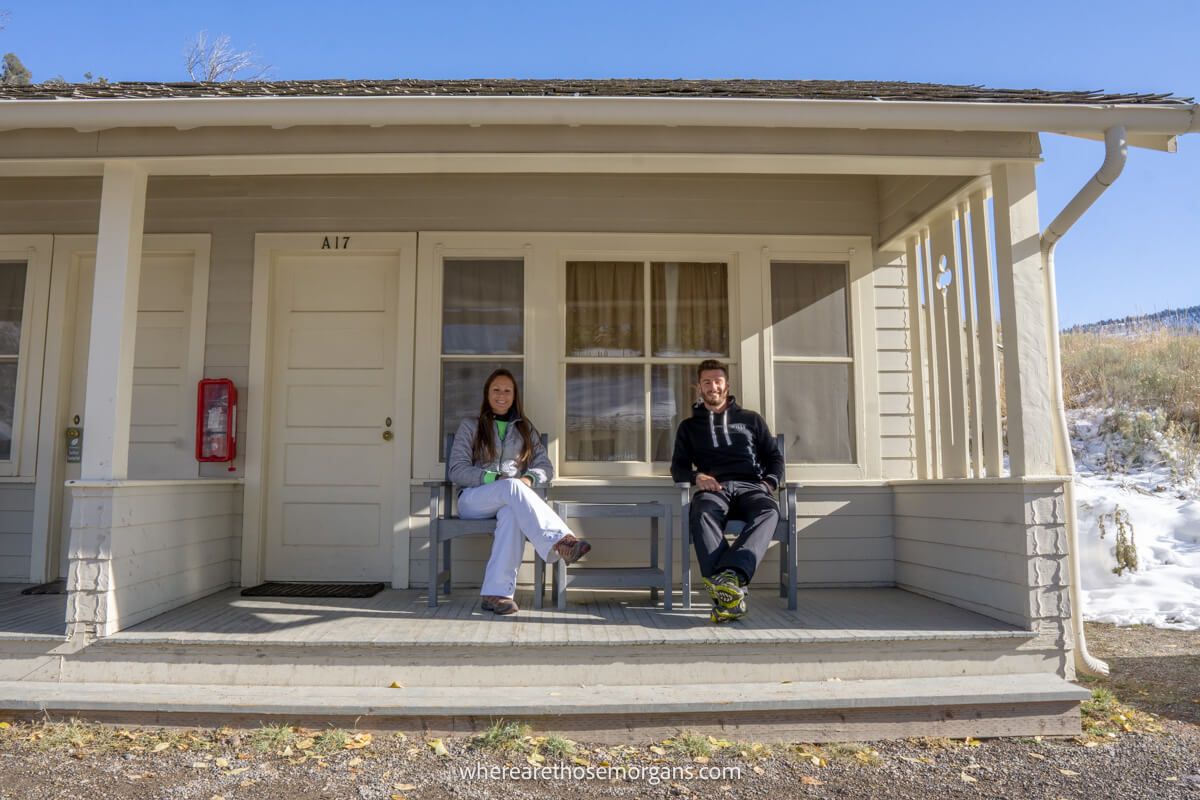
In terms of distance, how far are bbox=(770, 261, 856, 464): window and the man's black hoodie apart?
494 mm

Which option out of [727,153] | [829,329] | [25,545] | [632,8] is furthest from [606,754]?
[632,8]

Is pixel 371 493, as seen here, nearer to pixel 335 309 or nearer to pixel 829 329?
pixel 335 309

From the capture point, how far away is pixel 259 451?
13.9ft

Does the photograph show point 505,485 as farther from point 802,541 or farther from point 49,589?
point 49,589

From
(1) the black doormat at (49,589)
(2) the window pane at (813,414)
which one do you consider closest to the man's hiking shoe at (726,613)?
(2) the window pane at (813,414)

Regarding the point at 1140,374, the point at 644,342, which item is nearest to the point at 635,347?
the point at 644,342

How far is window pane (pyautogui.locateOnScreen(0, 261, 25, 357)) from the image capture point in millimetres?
4395

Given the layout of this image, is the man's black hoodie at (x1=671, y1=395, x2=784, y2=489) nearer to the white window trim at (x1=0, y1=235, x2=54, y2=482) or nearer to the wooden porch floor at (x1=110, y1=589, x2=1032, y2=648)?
the wooden porch floor at (x1=110, y1=589, x2=1032, y2=648)

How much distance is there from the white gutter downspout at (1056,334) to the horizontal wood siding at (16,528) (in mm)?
4869

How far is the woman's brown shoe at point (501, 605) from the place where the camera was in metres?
3.44

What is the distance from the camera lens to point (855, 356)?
443 cm

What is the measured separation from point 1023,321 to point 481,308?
255 cm

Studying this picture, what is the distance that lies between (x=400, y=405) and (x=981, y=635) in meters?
2.85

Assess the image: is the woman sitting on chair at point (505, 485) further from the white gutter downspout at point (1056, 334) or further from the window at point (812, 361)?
the white gutter downspout at point (1056, 334)
